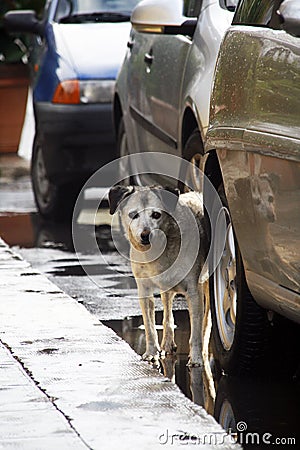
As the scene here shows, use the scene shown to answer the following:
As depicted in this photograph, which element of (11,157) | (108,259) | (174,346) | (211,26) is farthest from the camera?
(11,157)

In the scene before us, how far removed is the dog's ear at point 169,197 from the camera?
584 centimetres

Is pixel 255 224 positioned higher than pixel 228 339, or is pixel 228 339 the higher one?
pixel 255 224

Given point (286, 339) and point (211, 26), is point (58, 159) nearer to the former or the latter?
point (211, 26)

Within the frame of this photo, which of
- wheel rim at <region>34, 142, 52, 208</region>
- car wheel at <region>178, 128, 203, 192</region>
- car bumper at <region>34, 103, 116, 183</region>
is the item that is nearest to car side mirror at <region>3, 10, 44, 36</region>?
car bumper at <region>34, 103, 116, 183</region>

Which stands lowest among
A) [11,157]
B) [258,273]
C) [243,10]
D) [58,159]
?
[11,157]

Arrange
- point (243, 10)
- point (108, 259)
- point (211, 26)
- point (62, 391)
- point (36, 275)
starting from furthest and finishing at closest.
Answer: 1. point (108, 259)
2. point (36, 275)
3. point (211, 26)
4. point (243, 10)
5. point (62, 391)

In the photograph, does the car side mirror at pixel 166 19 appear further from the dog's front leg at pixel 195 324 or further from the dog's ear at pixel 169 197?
the dog's front leg at pixel 195 324

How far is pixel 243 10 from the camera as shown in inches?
212

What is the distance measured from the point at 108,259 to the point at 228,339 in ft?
11.0

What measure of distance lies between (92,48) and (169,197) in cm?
509

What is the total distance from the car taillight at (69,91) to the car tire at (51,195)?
1.96ft

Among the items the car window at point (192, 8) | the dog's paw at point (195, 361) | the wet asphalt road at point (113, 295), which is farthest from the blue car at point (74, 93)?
the dog's paw at point (195, 361)

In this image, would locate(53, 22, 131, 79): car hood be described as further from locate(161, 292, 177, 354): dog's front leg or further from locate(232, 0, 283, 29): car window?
locate(232, 0, 283, 29): car window

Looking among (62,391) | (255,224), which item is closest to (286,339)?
(255,224)
